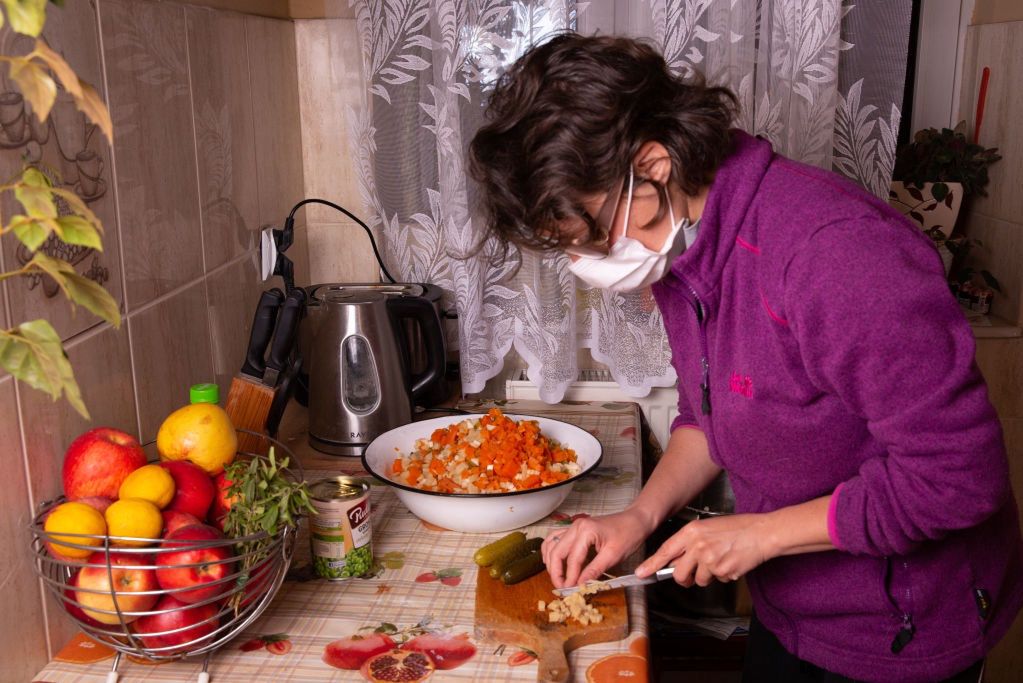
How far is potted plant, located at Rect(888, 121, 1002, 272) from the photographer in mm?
2039

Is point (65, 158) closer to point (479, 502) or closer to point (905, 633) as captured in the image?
point (479, 502)

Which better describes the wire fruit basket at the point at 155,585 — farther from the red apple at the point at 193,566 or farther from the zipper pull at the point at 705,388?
the zipper pull at the point at 705,388

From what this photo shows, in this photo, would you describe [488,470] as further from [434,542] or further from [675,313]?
[675,313]

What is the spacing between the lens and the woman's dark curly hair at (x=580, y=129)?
1.00 meters

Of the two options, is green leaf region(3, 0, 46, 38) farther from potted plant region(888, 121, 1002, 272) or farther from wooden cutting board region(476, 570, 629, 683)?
potted plant region(888, 121, 1002, 272)

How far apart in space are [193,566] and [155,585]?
0.05 m

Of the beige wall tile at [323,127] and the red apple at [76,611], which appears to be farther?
the beige wall tile at [323,127]

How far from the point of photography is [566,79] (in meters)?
1.01

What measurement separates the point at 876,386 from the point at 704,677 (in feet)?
4.42

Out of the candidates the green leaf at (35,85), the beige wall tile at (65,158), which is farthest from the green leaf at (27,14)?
the beige wall tile at (65,158)

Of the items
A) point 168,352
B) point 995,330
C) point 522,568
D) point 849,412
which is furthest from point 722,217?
point 995,330

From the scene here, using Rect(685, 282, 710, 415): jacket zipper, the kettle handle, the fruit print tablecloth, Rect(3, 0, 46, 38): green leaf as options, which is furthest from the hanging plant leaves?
the kettle handle

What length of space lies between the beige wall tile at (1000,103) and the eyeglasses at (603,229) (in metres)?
1.28

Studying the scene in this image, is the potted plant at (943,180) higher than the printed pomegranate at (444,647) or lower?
higher
